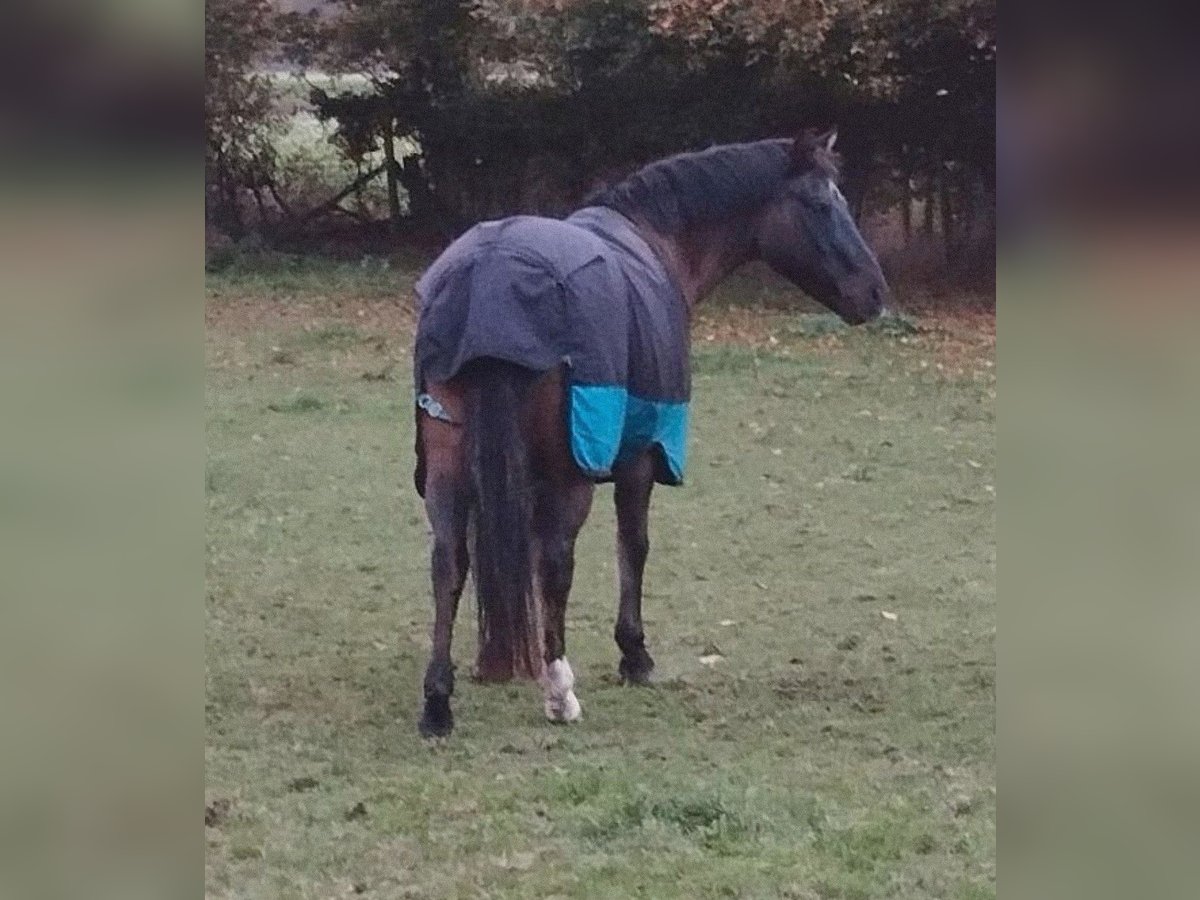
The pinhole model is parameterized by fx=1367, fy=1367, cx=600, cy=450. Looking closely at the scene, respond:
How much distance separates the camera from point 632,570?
10.7 feet

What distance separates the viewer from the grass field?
2.80 m

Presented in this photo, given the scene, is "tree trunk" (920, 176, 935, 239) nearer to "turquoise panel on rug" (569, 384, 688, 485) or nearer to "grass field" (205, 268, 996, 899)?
"grass field" (205, 268, 996, 899)

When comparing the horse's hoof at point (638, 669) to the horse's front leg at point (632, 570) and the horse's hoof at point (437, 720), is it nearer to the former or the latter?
the horse's front leg at point (632, 570)

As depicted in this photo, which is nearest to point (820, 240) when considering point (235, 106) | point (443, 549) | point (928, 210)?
point (928, 210)

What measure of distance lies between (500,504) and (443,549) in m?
0.22

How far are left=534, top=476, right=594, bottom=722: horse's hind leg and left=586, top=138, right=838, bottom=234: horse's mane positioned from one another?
2.29 feet

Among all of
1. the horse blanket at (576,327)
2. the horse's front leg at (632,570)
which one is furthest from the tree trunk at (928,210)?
the horse's front leg at (632,570)

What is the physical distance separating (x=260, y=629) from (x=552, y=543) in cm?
69

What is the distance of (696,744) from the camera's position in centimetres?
307

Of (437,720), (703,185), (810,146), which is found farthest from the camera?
(703,185)

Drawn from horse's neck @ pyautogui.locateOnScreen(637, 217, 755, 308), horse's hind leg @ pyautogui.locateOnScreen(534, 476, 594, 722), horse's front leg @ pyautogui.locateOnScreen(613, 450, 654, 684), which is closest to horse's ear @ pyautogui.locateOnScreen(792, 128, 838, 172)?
horse's neck @ pyautogui.locateOnScreen(637, 217, 755, 308)

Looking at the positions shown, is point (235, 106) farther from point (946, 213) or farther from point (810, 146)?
point (946, 213)
